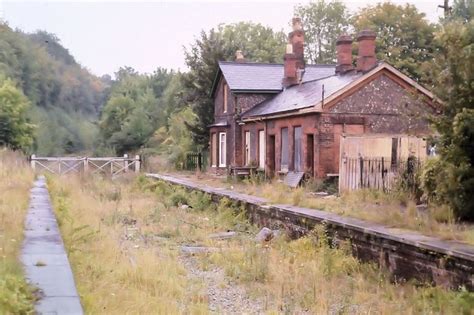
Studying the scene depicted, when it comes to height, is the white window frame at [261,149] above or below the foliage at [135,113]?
below

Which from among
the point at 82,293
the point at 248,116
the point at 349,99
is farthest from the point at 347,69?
the point at 82,293

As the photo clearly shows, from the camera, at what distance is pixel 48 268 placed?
19.9 ft

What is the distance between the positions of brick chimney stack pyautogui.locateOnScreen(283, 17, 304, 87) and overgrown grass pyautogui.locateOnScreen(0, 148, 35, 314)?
15017 mm

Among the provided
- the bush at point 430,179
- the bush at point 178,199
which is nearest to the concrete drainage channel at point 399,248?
the bush at point 430,179

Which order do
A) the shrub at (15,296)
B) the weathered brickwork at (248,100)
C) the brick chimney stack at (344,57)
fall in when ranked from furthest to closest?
the weathered brickwork at (248,100), the brick chimney stack at (344,57), the shrub at (15,296)

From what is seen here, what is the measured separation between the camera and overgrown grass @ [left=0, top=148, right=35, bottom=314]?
4.54 metres

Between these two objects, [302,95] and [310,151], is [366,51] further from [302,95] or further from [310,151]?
[310,151]

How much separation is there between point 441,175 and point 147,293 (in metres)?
6.54

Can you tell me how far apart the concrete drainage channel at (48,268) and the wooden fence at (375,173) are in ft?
29.0

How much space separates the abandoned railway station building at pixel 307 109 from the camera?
20.5 metres

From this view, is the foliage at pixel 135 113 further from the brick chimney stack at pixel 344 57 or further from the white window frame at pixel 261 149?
the brick chimney stack at pixel 344 57

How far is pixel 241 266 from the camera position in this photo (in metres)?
10.4

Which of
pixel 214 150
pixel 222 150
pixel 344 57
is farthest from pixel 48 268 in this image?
pixel 214 150

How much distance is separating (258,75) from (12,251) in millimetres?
23507
